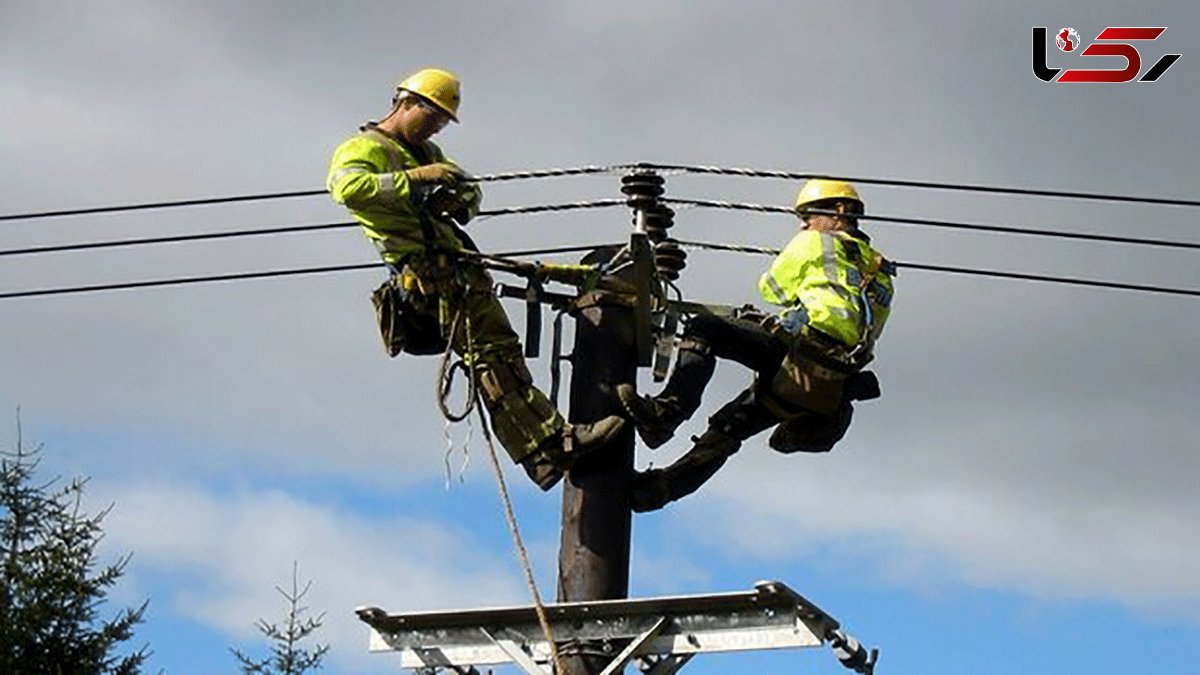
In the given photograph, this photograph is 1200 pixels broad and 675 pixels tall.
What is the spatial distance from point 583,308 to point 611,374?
0.99ft

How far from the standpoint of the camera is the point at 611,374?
11.5 m

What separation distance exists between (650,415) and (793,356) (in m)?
0.89

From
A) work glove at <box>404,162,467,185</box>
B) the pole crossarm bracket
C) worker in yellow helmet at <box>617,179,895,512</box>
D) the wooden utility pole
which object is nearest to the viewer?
the pole crossarm bracket

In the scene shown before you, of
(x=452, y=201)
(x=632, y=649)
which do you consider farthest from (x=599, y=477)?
(x=452, y=201)

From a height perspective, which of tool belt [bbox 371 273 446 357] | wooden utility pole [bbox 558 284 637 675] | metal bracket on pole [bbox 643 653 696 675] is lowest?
metal bracket on pole [bbox 643 653 696 675]

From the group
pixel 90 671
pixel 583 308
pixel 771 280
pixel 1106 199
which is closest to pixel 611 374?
pixel 583 308

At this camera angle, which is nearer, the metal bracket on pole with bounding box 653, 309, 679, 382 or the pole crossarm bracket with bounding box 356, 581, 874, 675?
the pole crossarm bracket with bounding box 356, 581, 874, 675

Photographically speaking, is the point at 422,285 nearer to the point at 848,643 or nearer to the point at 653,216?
the point at 653,216

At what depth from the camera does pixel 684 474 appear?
12.0 meters

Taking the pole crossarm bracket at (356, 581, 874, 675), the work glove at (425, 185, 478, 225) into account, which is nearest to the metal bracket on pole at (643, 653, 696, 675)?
the pole crossarm bracket at (356, 581, 874, 675)

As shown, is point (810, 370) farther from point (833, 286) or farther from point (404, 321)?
point (404, 321)

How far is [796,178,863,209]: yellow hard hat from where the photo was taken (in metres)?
12.6

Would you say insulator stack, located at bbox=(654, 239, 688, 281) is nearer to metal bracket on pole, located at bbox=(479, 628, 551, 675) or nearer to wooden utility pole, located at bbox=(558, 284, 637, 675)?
wooden utility pole, located at bbox=(558, 284, 637, 675)

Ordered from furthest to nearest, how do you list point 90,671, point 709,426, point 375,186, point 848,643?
point 90,671 → point 709,426 → point 375,186 → point 848,643
